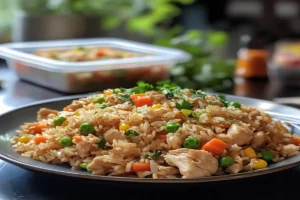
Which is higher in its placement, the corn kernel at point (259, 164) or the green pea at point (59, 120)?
the green pea at point (59, 120)

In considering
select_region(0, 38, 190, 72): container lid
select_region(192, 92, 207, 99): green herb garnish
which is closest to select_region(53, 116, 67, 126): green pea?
select_region(192, 92, 207, 99): green herb garnish

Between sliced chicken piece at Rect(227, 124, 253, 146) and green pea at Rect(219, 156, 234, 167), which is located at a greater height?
sliced chicken piece at Rect(227, 124, 253, 146)

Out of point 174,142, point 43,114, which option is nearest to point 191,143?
point 174,142

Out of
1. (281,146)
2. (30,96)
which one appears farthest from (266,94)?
(281,146)

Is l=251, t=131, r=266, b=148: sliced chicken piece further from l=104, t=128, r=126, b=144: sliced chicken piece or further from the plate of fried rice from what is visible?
l=104, t=128, r=126, b=144: sliced chicken piece

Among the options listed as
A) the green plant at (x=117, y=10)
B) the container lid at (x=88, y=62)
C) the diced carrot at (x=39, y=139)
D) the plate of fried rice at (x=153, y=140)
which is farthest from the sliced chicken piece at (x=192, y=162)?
the green plant at (x=117, y=10)

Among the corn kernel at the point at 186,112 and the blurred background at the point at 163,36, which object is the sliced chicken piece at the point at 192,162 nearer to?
the corn kernel at the point at 186,112

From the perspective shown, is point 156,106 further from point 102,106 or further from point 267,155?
point 267,155

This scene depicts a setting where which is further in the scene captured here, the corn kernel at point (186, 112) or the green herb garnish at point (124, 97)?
the green herb garnish at point (124, 97)
